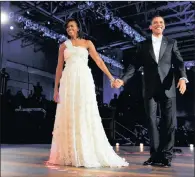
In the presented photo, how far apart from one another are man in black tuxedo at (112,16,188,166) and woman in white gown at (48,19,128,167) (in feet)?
1.04

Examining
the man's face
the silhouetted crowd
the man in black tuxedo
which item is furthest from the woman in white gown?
the silhouetted crowd

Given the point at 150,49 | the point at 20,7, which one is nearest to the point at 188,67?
the point at 20,7

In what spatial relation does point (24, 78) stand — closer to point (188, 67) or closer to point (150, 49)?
point (188, 67)

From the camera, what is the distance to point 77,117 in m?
2.67

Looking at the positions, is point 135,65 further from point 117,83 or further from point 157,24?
Answer: point 157,24

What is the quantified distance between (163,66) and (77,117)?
0.93 meters

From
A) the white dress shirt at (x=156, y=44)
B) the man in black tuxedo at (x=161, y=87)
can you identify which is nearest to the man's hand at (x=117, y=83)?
the man in black tuxedo at (x=161, y=87)

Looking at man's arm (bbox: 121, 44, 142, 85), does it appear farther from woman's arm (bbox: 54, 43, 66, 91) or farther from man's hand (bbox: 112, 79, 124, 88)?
woman's arm (bbox: 54, 43, 66, 91)

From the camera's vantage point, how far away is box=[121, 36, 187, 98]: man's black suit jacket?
2617mm

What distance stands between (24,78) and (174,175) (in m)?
9.83

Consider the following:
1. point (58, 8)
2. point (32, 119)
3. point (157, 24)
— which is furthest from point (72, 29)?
point (58, 8)

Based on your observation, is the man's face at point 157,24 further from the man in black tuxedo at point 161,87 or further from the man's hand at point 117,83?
the man's hand at point 117,83

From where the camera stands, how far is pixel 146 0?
29.9ft

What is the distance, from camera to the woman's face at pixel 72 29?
272cm
